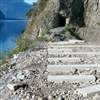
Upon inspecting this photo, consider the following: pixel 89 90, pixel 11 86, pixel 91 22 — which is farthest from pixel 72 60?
pixel 91 22

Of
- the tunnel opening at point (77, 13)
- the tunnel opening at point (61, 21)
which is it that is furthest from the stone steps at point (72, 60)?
the tunnel opening at point (61, 21)

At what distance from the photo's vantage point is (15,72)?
6453 millimetres

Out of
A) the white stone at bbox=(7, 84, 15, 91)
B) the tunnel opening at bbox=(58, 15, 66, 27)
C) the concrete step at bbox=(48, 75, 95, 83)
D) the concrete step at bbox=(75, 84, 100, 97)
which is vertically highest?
the concrete step at bbox=(75, 84, 100, 97)

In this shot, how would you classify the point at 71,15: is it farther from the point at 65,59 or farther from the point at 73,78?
the point at 73,78

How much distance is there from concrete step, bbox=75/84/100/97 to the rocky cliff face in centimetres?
785

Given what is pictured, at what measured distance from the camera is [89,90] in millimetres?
5137

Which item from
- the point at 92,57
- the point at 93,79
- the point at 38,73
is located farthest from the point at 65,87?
the point at 92,57

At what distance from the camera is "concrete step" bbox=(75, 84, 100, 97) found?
5.00 m

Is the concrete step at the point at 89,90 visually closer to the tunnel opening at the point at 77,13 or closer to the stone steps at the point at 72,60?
the stone steps at the point at 72,60

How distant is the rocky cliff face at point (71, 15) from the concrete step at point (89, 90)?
785 cm

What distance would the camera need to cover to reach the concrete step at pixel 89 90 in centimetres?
500

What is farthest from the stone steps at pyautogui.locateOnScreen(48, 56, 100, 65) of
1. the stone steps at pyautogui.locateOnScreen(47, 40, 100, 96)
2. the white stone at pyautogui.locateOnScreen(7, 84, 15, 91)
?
the white stone at pyautogui.locateOnScreen(7, 84, 15, 91)

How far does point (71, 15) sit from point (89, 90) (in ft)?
29.6

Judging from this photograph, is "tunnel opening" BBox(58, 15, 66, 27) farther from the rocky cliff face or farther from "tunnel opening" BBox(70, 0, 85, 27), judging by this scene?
"tunnel opening" BBox(70, 0, 85, 27)
